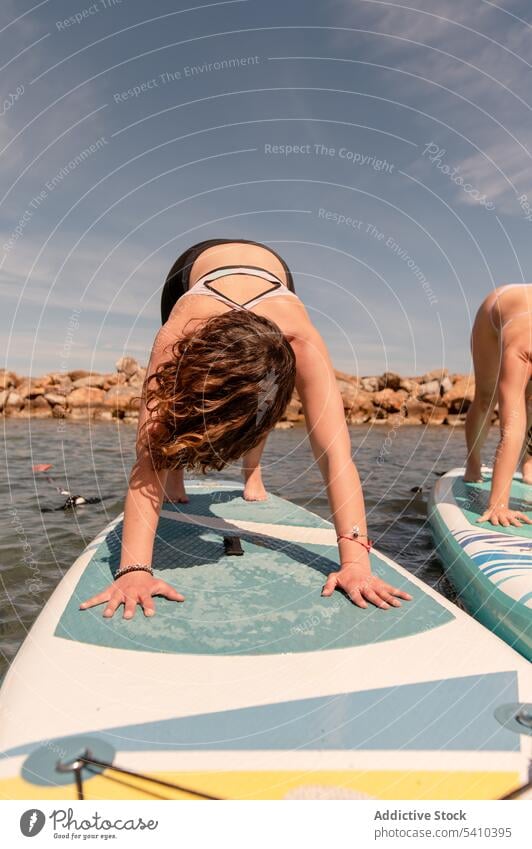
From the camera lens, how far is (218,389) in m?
2.36

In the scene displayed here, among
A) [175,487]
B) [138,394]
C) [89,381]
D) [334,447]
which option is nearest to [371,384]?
[138,394]

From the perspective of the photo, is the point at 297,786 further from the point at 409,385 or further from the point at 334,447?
the point at 409,385

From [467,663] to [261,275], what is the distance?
2.25m

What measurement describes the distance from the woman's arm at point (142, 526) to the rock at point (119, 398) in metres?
22.1

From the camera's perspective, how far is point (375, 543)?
5.96 meters

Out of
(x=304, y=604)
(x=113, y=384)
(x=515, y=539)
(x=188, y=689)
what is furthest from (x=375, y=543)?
(x=113, y=384)

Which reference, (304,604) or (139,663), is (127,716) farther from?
(304,604)

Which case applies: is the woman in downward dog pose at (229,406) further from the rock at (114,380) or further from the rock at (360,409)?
the rock at (114,380)

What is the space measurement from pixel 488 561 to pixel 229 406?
235 cm

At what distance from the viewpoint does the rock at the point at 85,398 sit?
992 inches

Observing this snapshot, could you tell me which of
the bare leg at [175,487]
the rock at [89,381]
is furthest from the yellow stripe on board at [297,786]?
the rock at [89,381]

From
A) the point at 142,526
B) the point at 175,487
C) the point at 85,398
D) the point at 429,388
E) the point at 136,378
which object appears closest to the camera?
the point at 142,526

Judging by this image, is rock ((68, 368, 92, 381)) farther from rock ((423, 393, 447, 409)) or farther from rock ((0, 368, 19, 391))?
rock ((423, 393, 447, 409))

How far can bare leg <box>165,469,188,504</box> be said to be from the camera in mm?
4996
